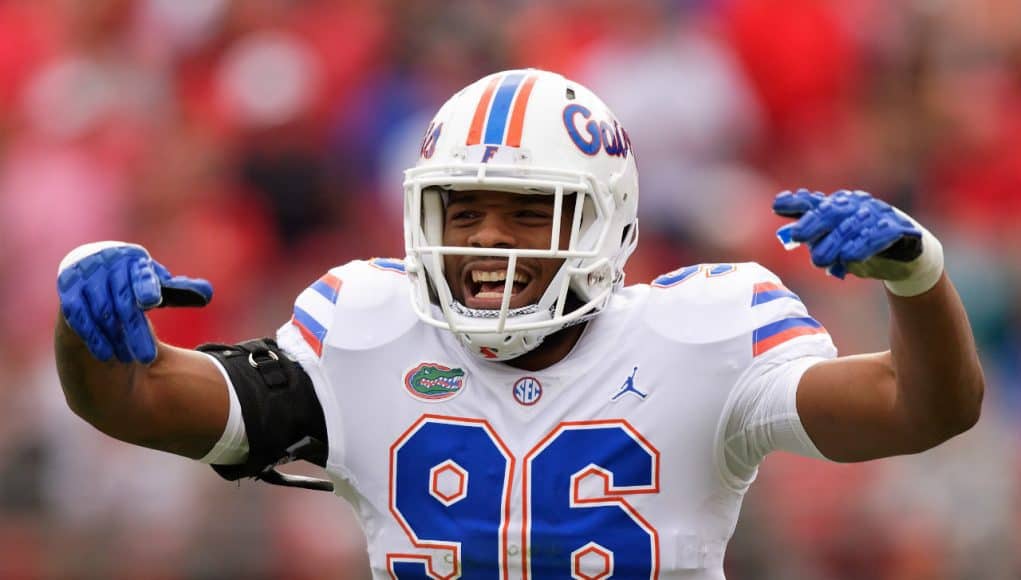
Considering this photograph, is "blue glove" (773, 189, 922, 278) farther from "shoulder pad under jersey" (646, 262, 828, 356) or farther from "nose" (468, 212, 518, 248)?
"nose" (468, 212, 518, 248)

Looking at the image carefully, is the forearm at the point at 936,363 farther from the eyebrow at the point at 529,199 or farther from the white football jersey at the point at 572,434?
the eyebrow at the point at 529,199

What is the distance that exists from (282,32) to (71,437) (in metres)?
1.93

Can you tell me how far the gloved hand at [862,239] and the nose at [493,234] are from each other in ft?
1.90

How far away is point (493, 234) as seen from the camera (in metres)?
3.27

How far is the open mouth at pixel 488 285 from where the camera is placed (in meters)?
3.25

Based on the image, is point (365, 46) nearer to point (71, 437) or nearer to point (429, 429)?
point (71, 437)

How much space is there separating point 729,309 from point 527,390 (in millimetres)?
403

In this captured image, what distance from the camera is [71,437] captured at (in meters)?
6.40

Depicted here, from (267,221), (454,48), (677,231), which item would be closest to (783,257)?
(677,231)

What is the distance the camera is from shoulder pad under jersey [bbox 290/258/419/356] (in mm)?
3361

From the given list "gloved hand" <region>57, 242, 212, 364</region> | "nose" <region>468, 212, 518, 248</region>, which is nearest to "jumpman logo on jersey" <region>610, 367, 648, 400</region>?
"nose" <region>468, 212, 518, 248</region>

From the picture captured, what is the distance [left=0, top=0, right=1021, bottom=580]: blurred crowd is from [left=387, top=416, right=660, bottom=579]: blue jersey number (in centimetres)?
250

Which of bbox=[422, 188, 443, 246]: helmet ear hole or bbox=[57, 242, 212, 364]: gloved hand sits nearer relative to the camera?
bbox=[57, 242, 212, 364]: gloved hand

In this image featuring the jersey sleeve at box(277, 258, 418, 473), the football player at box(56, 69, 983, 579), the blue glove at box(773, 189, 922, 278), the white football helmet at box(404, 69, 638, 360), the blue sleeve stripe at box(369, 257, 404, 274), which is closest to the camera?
the blue glove at box(773, 189, 922, 278)
